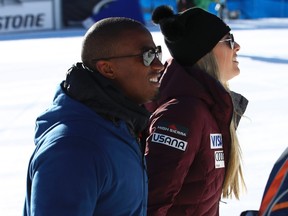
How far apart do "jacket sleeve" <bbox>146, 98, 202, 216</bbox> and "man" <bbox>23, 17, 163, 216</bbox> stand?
356 millimetres

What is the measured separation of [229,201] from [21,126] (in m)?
3.57

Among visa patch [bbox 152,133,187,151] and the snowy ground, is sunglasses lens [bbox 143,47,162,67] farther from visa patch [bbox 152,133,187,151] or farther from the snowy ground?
the snowy ground

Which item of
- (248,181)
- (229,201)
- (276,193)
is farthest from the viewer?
(248,181)

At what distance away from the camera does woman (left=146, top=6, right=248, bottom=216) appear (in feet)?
8.17

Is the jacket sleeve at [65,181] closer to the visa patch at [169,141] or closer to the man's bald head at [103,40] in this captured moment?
the man's bald head at [103,40]

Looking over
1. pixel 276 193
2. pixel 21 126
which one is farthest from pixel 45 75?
pixel 276 193

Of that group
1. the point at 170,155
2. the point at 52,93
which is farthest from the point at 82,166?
the point at 52,93

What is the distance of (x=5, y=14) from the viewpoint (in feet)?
71.7

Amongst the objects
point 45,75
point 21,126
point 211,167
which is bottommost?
point 45,75

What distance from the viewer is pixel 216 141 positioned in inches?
102

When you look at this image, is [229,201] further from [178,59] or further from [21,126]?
[21,126]

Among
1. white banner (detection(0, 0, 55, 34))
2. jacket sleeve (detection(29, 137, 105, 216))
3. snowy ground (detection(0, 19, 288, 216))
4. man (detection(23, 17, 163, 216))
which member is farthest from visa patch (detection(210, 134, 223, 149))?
white banner (detection(0, 0, 55, 34))

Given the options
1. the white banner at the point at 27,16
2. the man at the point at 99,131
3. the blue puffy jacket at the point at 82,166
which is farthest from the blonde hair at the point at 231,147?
the white banner at the point at 27,16

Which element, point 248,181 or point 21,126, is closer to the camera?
point 248,181
